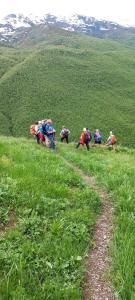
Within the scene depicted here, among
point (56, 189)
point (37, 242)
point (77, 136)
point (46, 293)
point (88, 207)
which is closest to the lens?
point (46, 293)

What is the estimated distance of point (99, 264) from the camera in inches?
306

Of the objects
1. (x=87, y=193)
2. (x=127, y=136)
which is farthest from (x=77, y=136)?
(x=87, y=193)

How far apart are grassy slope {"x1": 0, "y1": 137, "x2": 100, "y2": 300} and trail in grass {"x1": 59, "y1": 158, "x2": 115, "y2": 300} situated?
16cm

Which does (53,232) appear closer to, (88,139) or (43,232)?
(43,232)

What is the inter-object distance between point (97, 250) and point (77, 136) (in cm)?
17086

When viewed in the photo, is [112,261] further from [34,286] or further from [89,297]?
[34,286]

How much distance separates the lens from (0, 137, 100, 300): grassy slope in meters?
6.79

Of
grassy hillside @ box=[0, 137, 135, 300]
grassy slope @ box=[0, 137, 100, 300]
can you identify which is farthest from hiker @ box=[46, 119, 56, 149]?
grassy slope @ box=[0, 137, 100, 300]

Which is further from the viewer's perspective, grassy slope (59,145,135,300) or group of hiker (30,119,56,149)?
group of hiker (30,119,56,149)

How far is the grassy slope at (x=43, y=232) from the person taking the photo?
6789 mm

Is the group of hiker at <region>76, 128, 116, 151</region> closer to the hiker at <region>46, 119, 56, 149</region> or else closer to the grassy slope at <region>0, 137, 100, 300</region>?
the hiker at <region>46, 119, 56, 149</region>

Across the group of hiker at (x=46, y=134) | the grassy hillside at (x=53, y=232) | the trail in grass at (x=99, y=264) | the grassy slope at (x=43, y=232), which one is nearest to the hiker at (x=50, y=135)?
the group of hiker at (x=46, y=134)

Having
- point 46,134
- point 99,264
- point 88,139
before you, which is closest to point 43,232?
point 99,264

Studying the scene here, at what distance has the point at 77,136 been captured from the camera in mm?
179000
